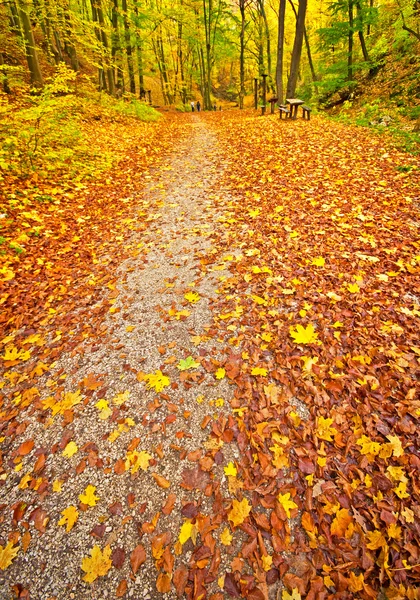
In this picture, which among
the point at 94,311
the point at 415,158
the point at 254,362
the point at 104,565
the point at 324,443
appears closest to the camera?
the point at 104,565

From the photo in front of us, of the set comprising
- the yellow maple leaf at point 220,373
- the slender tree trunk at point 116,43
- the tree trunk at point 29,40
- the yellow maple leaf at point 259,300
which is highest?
the slender tree trunk at point 116,43

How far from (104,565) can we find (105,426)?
38.4 inches

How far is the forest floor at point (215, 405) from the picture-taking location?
1901 millimetres

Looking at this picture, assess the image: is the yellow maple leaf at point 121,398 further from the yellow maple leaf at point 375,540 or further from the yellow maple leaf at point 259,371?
the yellow maple leaf at point 375,540

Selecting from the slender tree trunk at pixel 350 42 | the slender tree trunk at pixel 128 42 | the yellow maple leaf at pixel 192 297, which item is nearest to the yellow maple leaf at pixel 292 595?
the yellow maple leaf at pixel 192 297

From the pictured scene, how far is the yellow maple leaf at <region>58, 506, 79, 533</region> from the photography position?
2.08 m

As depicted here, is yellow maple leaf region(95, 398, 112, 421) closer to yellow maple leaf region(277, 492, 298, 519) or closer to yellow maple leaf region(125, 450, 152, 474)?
yellow maple leaf region(125, 450, 152, 474)

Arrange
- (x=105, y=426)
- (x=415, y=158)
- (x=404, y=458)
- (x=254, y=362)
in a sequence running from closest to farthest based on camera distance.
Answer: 1. (x=404, y=458)
2. (x=105, y=426)
3. (x=254, y=362)
4. (x=415, y=158)

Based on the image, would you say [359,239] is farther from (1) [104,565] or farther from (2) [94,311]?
(1) [104,565]

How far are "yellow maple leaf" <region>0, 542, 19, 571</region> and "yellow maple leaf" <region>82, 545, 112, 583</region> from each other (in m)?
0.48

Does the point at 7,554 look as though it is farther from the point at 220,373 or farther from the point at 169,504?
the point at 220,373

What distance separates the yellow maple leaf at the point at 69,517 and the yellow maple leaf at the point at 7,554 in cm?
30

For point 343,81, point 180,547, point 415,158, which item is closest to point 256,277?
point 180,547

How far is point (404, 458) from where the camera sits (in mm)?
2223
